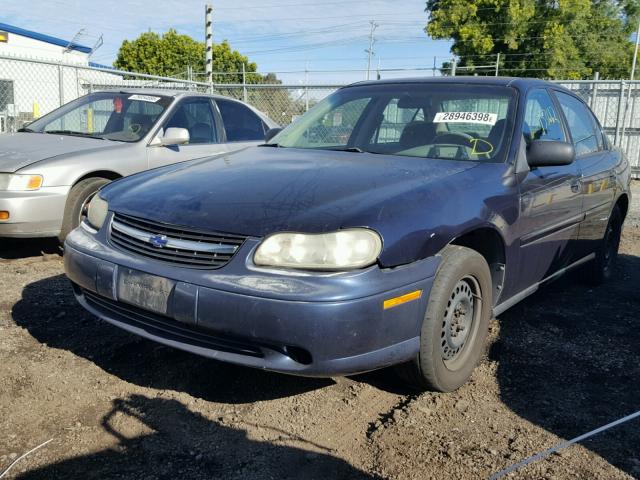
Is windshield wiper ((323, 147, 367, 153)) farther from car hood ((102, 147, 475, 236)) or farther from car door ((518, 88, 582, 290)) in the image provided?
car door ((518, 88, 582, 290))

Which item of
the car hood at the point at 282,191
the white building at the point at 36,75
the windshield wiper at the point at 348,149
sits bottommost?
the car hood at the point at 282,191

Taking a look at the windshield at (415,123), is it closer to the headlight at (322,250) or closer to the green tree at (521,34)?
the headlight at (322,250)

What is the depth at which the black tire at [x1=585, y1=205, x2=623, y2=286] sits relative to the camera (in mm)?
5082

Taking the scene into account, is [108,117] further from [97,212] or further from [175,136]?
[97,212]

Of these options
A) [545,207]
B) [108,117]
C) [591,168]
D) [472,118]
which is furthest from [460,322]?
[108,117]

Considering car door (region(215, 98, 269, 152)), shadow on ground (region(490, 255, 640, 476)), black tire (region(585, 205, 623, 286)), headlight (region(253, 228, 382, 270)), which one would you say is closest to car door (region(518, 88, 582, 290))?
shadow on ground (region(490, 255, 640, 476))

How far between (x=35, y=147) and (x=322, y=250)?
163 inches

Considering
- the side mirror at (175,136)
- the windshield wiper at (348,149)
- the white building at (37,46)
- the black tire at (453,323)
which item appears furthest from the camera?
the white building at (37,46)

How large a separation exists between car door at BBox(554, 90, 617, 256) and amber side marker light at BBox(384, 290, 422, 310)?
2.17 m

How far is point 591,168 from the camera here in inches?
172

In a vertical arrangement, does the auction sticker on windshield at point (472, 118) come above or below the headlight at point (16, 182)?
above

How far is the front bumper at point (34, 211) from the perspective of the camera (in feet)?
16.5

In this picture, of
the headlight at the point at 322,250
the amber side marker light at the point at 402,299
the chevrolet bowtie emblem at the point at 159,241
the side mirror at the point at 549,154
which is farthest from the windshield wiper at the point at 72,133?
the amber side marker light at the point at 402,299

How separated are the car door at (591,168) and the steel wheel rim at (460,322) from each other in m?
1.59
